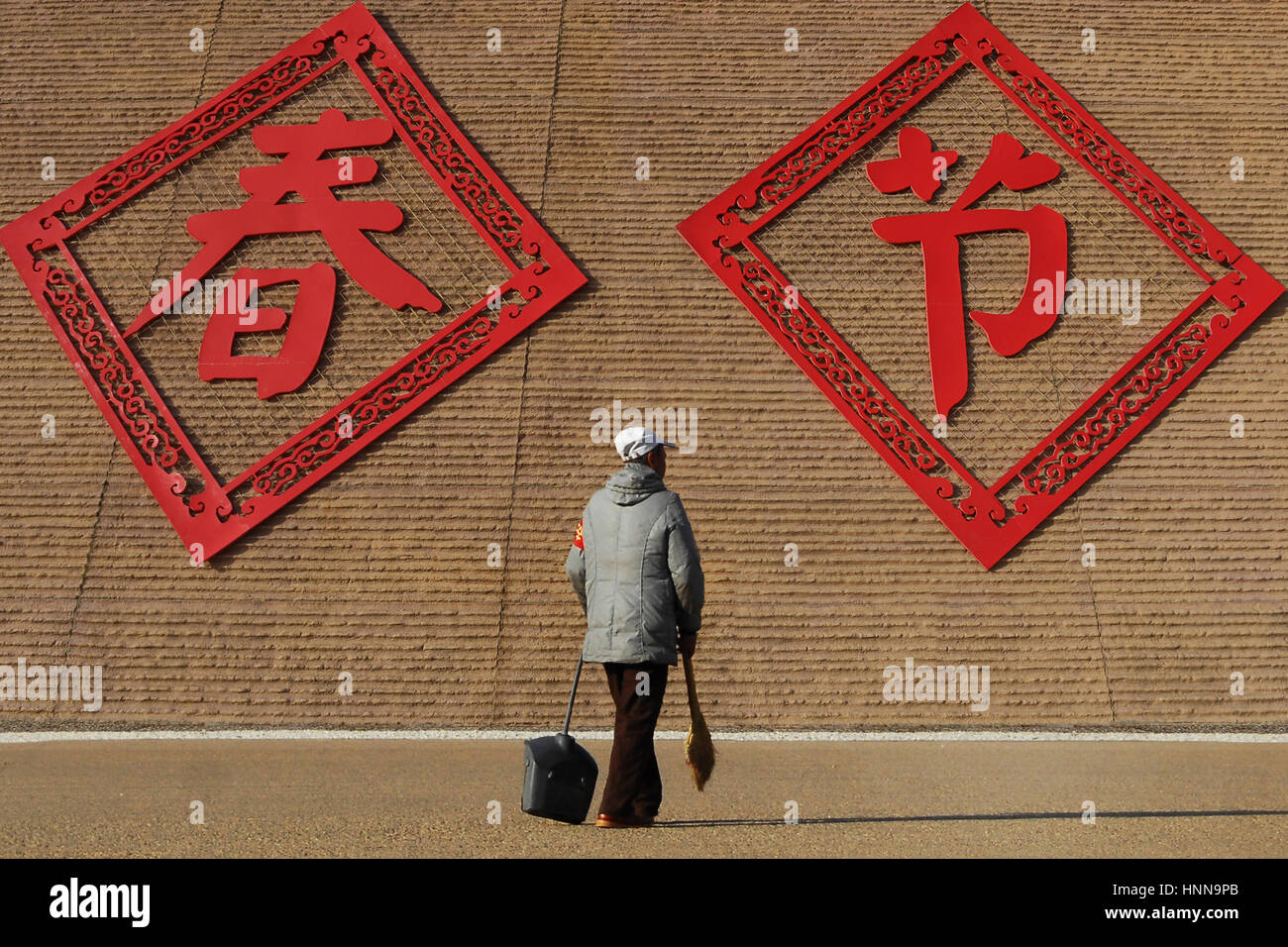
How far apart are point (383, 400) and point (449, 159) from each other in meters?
1.58

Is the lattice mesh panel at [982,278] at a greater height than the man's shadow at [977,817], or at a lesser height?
greater

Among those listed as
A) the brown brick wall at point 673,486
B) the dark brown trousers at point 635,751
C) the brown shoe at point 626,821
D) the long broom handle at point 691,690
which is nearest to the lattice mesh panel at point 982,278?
the brown brick wall at point 673,486

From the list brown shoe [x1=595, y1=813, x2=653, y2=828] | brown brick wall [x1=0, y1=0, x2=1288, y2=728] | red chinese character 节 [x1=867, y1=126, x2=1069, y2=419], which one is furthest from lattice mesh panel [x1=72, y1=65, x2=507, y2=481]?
brown shoe [x1=595, y1=813, x2=653, y2=828]

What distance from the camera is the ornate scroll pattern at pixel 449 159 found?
7184 millimetres

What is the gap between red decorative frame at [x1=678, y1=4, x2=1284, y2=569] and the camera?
6.60m

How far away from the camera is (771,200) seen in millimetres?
7281

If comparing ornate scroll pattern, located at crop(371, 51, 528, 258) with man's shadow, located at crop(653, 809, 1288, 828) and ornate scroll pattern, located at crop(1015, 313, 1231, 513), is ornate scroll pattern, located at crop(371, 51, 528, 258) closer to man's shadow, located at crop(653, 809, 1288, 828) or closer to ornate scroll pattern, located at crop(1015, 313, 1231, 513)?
ornate scroll pattern, located at crop(1015, 313, 1231, 513)

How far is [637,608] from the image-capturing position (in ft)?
12.7

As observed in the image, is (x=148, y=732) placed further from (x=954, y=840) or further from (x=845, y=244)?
(x=845, y=244)

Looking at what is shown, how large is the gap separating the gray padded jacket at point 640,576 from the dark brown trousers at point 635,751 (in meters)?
0.08

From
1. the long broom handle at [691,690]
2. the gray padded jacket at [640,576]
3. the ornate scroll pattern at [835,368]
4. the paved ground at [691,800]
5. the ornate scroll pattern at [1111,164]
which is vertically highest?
the ornate scroll pattern at [1111,164]

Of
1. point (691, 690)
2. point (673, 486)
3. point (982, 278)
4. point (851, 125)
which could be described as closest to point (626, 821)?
point (691, 690)

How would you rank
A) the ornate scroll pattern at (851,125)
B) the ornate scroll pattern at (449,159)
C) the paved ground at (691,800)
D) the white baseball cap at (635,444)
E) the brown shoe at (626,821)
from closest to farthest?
the paved ground at (691,800), the brown shoe at (626,821), the white baseball cap at (635,444), the ornate scroll pattern at (449,159), the ornate scroll pattern at (851,125)

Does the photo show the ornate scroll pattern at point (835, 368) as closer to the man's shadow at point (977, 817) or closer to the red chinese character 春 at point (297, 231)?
the red chinese character 春 at point (297, 231)
